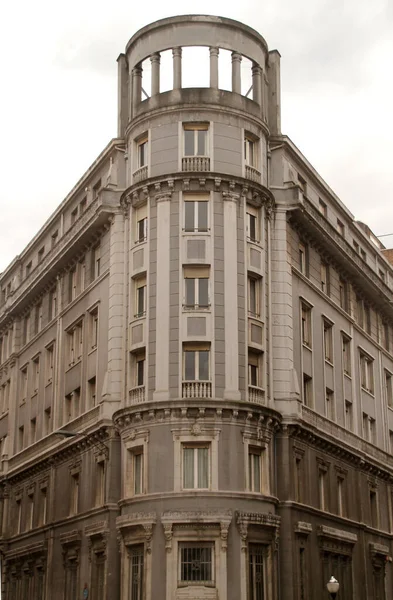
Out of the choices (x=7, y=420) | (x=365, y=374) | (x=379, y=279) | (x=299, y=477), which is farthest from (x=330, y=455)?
(x=7, y=420)

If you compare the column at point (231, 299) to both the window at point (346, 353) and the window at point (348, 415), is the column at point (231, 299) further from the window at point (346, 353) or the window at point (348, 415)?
the window at point (348, 415)

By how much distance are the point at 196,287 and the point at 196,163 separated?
6.26 meters

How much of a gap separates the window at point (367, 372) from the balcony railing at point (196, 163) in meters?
20.2

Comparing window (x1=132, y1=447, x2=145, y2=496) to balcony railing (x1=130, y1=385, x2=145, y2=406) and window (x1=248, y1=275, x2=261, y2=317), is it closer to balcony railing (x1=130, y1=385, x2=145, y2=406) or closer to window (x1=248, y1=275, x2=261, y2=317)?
balcony railing (x1=130, y1=385, x2=145, y2=406)

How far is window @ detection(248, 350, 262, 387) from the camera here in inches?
1816

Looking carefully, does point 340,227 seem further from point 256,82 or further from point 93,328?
point 93,328

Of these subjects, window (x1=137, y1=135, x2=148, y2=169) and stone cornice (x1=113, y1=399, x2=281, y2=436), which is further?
window (x1=137, y1=135, x2=148, y2=169)

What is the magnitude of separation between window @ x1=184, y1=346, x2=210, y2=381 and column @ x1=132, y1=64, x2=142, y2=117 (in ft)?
→ 43.8

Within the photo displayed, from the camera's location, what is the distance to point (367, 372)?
62906mm

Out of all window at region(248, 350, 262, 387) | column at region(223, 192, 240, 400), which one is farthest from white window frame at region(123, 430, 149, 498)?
window at region(248, 350, 262, 387)

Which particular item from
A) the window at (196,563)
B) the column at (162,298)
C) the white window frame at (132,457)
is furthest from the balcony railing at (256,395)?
the window at (196,563)

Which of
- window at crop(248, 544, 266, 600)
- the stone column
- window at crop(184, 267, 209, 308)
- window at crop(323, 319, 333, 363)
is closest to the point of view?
window at crop(248, 544, 266, 600)

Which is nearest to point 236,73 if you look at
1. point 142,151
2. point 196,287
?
point 142,151

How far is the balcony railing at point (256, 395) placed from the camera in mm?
45125
